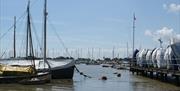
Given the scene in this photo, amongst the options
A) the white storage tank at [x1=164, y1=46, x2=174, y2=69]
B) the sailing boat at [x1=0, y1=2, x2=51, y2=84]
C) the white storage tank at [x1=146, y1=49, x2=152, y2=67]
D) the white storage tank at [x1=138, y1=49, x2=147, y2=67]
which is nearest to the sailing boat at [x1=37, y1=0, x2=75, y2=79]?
the sailing boat at [x1=0, y1=2, x2=51, y2=84]

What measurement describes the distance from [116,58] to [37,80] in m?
150

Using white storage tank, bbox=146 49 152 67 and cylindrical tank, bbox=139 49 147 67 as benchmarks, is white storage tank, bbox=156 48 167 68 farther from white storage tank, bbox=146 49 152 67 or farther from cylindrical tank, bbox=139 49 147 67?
cylindrical tank, bbox=139 49 147 67

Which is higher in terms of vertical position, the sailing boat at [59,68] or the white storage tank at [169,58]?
the white storage tank at [169,58]

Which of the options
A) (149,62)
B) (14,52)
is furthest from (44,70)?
(14,52)

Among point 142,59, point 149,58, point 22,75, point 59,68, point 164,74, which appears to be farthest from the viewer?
point 142,59

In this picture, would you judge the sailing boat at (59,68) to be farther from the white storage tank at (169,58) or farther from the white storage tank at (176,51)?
the white storage tank at (176,51)

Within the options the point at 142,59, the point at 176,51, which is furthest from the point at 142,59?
the point at 176,51

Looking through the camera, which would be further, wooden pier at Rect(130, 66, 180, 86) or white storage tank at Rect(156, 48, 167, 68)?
white storage tank at Rect(156, 48, 167, 68)

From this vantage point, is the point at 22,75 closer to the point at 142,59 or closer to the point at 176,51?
the point at 176,51

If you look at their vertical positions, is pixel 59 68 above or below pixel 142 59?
below

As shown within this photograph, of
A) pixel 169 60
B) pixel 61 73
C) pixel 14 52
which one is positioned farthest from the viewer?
pixel 14 52

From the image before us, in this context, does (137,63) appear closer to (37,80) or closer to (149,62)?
(149,62)

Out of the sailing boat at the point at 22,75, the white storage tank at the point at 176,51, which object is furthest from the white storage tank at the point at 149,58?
the sailing boat at the point at 22,75

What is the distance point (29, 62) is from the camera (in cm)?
5459
